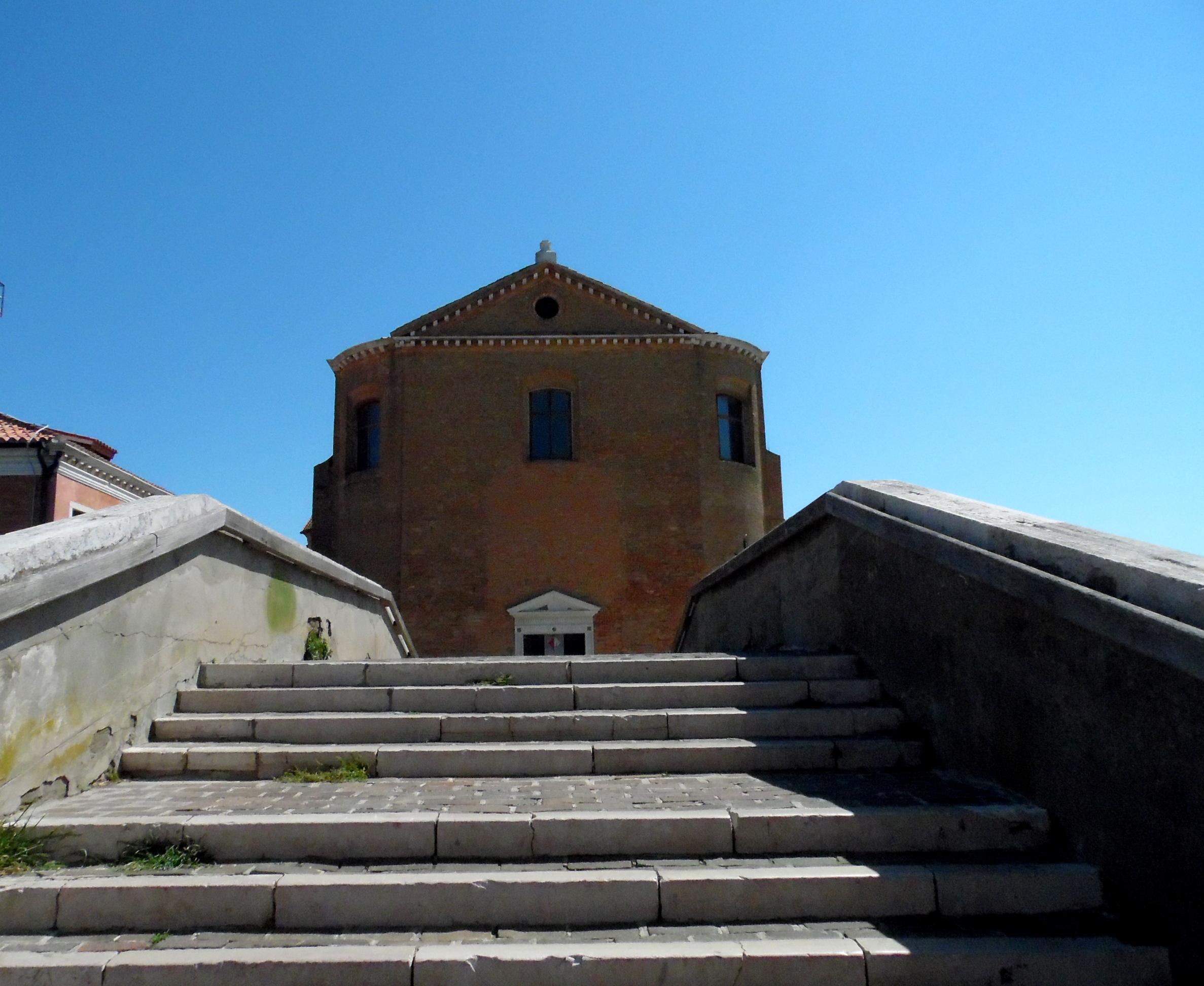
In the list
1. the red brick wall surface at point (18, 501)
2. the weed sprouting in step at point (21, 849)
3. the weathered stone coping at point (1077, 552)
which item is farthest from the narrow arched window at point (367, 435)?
the weed sprouting in step at point (21, 849)

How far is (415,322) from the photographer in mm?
22344

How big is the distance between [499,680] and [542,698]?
45cm

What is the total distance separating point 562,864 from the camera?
345cm

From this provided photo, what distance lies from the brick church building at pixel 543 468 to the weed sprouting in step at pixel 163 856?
16616 millimetres

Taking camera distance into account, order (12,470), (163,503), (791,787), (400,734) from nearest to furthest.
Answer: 1. (791,787)
2. (400,734)
3. (163,503)
4. (12,470)

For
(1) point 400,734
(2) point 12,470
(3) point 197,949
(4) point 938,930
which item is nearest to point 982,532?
(4) point 938,930

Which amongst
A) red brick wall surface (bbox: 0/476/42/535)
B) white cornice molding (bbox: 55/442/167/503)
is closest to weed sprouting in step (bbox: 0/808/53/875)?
white cornice molding (bbox: 55/442/167/503)

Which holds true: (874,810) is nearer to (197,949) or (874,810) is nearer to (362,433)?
(197,949)

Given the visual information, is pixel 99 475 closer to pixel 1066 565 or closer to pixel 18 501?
pixel 18 501

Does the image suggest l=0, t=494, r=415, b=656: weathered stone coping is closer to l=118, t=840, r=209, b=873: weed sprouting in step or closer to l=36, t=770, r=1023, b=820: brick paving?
l=36, t=770, r=1023, b=820: brick paving

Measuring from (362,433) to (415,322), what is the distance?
329 cm

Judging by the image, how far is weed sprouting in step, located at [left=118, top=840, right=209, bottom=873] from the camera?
341cm

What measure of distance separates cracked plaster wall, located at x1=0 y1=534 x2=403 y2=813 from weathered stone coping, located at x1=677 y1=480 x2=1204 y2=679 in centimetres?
A: 421

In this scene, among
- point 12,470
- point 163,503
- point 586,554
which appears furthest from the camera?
point 586,554
